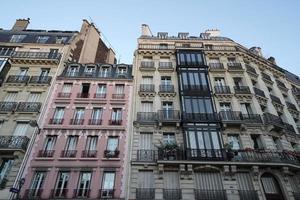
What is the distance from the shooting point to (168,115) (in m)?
17.9

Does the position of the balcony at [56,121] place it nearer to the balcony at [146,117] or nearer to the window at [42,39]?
the balcony at [146,117]

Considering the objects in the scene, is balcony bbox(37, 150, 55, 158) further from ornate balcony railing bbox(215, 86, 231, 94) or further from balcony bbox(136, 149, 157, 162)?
ornate balcony railing bbox(215, 86, 231, 94)

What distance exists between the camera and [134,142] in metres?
16.6

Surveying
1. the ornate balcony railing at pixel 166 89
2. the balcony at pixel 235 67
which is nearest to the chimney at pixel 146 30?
the ornate balcony railing at pixel 166 89

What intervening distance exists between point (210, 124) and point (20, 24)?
84.1 feet

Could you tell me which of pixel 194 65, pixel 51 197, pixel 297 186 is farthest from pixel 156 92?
pixel 297 186

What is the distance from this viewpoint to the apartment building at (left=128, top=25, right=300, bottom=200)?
→ 14.8 meters

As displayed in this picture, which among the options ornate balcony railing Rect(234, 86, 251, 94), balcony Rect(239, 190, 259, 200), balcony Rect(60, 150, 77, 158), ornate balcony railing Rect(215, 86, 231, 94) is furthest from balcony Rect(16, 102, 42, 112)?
ornate balcony railing Rect(234, 86, 251, 94)

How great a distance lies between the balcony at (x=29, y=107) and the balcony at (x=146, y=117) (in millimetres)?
8026

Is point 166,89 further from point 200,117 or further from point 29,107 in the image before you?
point 29,107

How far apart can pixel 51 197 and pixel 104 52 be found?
19.6 m

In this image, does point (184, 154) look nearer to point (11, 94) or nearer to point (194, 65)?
point (194, 65)

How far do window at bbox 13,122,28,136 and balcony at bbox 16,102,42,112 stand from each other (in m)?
1.16

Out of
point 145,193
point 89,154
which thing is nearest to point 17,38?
point 89,154
